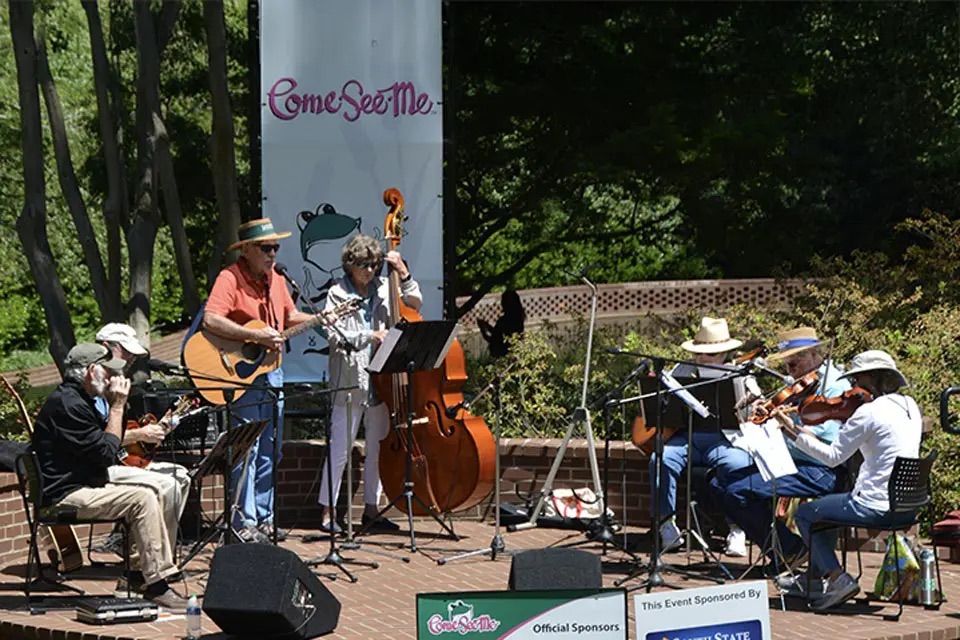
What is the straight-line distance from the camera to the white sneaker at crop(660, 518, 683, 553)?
9930mm

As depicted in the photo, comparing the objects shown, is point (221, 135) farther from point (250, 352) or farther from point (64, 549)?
point (64, 549)

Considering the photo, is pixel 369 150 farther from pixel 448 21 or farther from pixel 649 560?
pixel 649 560

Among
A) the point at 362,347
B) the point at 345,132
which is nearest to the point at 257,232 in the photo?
the point at 362,347

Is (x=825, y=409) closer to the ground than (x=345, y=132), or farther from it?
closer to the ground

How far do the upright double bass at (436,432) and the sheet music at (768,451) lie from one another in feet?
6.10

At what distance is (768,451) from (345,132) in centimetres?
450

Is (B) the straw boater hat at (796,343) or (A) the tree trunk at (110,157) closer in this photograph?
(B) the straw boater hat at (796,343)

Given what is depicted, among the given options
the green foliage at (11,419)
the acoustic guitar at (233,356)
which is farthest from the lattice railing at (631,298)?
the acoustic guitar at (233,356)

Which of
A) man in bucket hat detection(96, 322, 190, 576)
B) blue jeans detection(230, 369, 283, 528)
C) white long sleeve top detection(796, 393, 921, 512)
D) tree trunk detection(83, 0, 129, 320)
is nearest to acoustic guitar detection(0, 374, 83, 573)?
man in bucket hat detection(96, 322, 190, 576)

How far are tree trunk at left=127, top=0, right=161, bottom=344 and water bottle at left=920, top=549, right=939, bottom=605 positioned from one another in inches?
272

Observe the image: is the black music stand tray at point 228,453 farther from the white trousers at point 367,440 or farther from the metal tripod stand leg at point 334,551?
the white trousers at point 367,440

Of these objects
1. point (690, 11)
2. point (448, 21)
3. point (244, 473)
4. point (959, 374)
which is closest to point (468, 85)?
point (690, 11)

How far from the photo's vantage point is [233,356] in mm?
9930

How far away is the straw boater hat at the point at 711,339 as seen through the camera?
10156 millimetres
